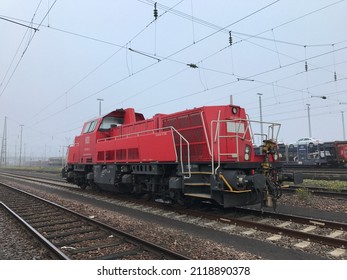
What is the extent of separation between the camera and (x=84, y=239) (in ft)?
21.5

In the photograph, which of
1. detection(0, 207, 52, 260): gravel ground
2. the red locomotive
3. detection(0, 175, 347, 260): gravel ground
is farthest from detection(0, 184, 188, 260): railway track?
the red locomotive

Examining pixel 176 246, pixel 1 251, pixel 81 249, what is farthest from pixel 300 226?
pixel 1 251

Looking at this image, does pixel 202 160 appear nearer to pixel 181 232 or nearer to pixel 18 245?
pixel 181 232

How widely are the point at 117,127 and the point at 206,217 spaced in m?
6.94

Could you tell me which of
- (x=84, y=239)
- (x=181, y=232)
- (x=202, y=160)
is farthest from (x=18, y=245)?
(x=202, y=160)

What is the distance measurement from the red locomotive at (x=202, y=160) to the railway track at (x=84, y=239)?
272 cm

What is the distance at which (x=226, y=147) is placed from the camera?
29.8 ft

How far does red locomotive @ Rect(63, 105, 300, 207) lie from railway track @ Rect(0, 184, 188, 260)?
2.72 m

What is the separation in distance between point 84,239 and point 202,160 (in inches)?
157

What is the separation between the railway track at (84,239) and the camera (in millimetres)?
5465

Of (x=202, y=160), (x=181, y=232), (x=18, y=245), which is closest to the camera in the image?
(x=18, y=245)

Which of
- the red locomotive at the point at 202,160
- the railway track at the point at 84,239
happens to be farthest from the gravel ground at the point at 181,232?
the red locomotive at the point at 202,160

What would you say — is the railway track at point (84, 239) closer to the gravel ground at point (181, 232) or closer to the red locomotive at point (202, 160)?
the gravel ground at point (181, 232)
